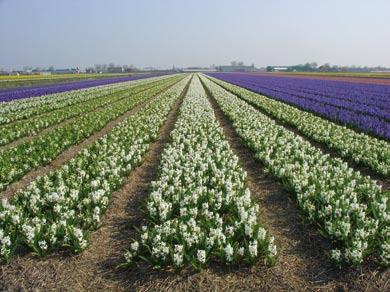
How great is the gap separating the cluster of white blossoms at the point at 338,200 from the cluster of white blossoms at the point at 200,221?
3.17 ft

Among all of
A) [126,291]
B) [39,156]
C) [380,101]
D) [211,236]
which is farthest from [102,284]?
[380,101]

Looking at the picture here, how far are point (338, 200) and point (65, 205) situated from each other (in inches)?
191

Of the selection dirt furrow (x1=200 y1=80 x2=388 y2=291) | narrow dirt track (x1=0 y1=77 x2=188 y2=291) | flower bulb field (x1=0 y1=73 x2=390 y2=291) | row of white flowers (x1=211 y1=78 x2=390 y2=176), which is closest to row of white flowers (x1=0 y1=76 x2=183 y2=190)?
flower bulb field (x1=0 y1=73 x2=390 y2=291)

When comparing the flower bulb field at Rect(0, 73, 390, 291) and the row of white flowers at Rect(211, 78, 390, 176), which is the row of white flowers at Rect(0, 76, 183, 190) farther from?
the row of white flowers at Rect(211, 78, 390, 176)

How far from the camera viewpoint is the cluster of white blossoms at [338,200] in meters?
5.52

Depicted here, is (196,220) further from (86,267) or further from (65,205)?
(65,205)

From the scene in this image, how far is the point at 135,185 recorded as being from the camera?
9.12 metres

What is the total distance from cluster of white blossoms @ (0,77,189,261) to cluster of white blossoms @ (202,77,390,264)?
3.71 metres

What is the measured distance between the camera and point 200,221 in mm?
6250

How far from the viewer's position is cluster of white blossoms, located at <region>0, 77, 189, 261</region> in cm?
589

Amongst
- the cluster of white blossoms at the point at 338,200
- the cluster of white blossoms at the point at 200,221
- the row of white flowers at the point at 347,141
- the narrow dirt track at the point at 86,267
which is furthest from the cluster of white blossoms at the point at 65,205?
the row of white flowers at the point at 347,141

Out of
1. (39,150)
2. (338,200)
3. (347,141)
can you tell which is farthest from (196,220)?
(347,141)

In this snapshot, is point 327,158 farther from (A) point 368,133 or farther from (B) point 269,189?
(A) point 368,133

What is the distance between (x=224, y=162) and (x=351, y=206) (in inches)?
144
